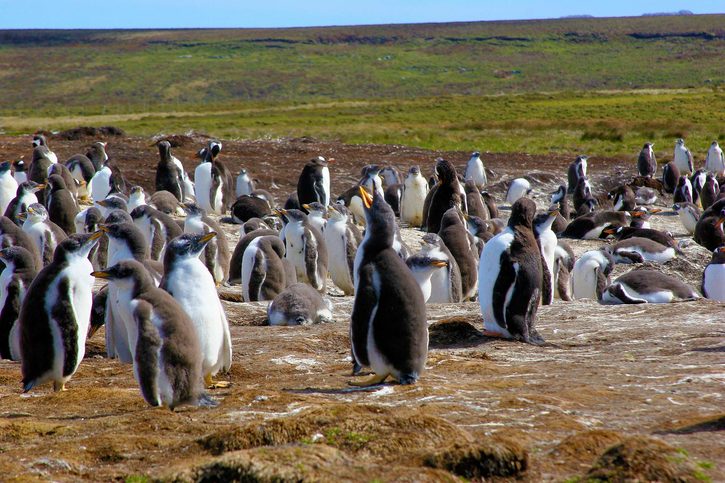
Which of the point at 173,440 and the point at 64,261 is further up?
the point at 64,261

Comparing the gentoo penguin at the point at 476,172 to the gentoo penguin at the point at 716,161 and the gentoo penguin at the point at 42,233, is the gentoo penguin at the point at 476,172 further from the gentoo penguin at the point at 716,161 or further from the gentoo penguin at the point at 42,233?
the gentoo penguin at the point at 42,233

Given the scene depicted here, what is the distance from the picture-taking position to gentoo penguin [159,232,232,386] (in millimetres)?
6695

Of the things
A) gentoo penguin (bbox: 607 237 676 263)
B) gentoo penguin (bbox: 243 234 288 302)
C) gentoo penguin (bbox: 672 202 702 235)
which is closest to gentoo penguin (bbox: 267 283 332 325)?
gentoo penguin (bbox: 243 234 288 302)

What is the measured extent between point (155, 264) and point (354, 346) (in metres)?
2.81

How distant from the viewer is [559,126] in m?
48.2

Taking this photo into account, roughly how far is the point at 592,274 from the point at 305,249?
4010 millimetres

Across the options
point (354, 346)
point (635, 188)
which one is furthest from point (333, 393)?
point (635, 188)

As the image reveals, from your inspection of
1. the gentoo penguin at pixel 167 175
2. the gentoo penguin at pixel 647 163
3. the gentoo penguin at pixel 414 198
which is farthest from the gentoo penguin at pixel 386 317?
the gentoo penguin at pixel 647 163

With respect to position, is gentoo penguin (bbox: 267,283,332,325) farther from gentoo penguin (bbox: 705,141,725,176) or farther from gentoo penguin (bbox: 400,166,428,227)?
gentoo penguin (bbox: 705,141,725,176)

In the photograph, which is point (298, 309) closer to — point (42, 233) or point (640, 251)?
point (42, 233)

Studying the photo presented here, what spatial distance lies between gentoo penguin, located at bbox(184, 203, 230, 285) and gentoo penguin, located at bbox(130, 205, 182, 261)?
0.23 meters

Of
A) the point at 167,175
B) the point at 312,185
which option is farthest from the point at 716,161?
the point at 167,175

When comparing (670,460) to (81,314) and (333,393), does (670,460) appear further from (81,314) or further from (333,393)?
(81,314)

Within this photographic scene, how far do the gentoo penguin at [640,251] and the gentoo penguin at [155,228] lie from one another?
6.99 m
